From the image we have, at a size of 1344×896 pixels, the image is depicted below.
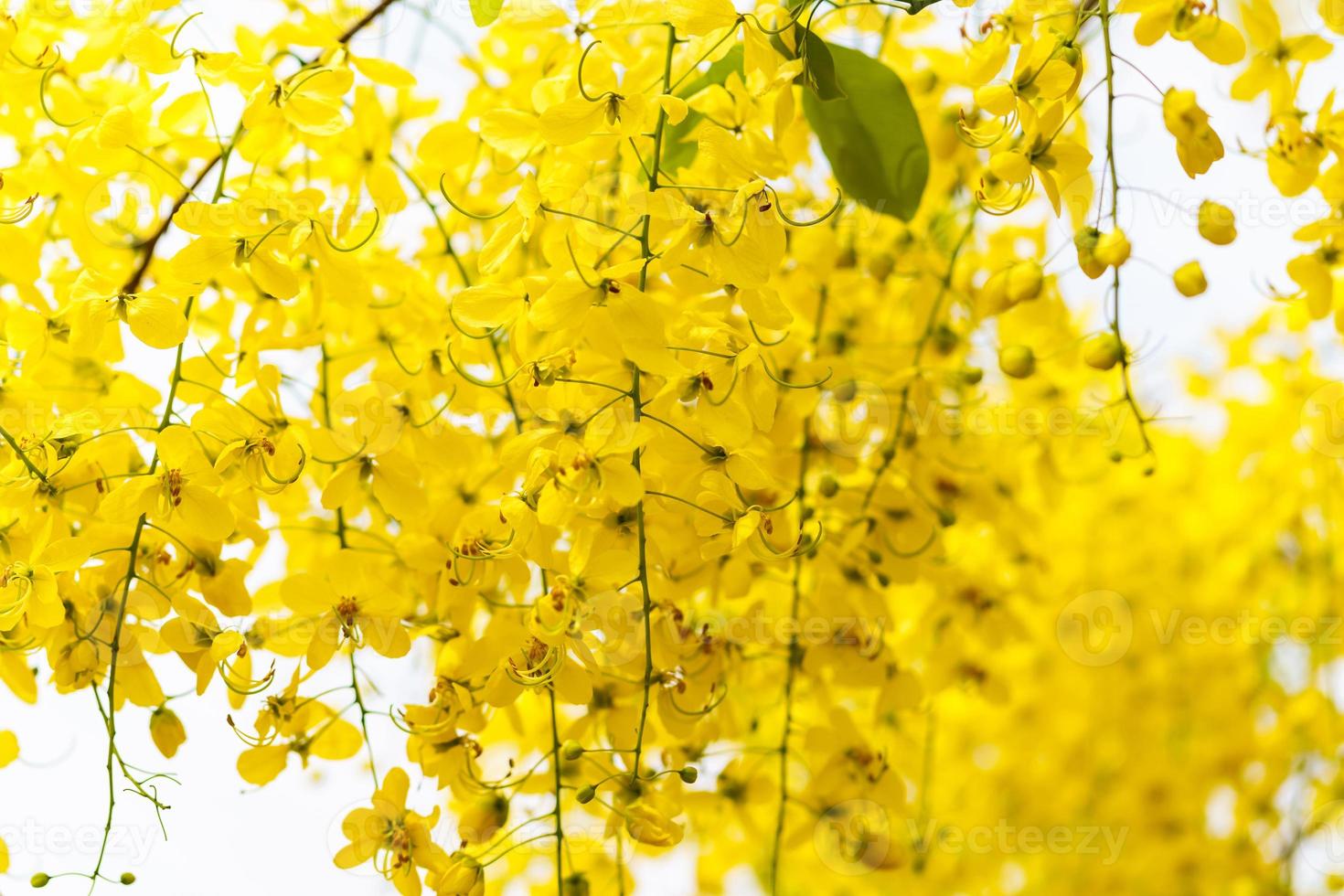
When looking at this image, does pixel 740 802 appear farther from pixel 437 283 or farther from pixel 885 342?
pixel 437 283

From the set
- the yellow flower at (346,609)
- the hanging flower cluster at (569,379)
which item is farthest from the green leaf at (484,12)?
the yellow flower at (346,609)

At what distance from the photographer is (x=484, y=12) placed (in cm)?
78

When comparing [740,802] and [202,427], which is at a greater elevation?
[202,427]

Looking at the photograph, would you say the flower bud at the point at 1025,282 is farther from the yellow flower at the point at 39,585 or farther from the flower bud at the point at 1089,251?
the yellow flower at the point at 39,585

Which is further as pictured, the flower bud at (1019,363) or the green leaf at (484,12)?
the flower bud at (1019,363)

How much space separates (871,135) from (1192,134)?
0.76ft

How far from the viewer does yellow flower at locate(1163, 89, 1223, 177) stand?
795mm

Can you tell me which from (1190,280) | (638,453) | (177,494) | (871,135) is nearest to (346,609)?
(177,494)

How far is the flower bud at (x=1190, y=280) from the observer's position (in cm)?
87

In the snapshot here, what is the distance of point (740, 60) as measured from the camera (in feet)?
2.81

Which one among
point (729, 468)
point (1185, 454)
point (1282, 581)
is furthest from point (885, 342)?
point (1185, 454)

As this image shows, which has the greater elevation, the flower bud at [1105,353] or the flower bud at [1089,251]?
the flower bud at [1089,251]

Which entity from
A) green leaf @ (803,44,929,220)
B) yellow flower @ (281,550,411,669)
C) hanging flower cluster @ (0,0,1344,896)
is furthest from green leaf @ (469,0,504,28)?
yellow flower @ (281,550,411,669)

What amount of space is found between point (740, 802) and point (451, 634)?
0.38 metres
